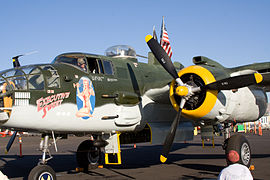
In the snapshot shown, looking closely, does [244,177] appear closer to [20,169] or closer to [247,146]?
[247,146]

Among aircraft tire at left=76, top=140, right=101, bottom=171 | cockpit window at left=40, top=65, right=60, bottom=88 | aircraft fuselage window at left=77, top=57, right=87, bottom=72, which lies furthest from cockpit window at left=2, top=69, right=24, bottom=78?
aircraft tire at left=76, top=140, right=101, bottom=171

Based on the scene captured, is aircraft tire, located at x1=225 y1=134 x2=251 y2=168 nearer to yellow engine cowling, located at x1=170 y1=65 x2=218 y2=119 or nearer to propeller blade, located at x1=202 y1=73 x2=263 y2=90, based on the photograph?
yellow engine cowling, located at x1=170 y1=65 x2=218 y2=119

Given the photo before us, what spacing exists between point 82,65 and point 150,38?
2778mm

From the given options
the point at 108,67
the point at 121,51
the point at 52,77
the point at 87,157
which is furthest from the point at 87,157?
the point at 52,77

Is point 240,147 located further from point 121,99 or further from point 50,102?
point 50,102

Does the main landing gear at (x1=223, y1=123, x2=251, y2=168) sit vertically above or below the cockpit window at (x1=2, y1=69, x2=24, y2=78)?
below

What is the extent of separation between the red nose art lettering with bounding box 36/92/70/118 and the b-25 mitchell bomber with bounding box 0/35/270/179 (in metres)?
0.03

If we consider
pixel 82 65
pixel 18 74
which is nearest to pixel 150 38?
pixel 82 65

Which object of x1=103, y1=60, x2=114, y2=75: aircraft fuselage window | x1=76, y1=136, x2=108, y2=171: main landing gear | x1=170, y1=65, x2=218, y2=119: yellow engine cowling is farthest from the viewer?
x1=76, y1=136, x2=108, y2=171: main landing gear

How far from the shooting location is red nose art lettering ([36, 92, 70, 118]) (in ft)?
28.5

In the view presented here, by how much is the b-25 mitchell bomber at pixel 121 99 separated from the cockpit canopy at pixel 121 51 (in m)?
0.04

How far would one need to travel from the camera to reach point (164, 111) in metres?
12.0

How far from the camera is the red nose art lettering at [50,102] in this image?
8.68 meters

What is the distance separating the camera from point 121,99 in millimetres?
10500
